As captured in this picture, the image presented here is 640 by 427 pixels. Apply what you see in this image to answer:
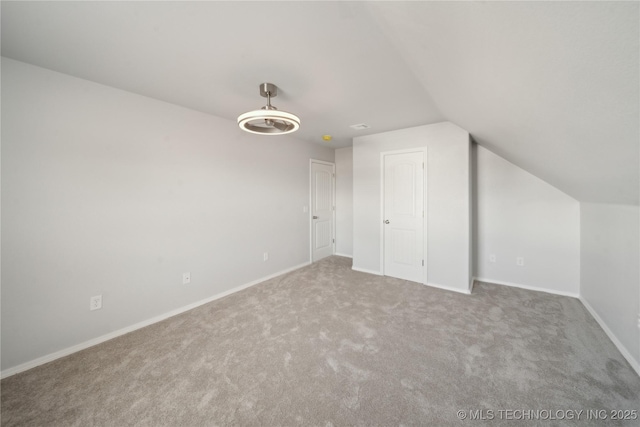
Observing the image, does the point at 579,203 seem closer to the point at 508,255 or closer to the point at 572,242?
the point at 572,242

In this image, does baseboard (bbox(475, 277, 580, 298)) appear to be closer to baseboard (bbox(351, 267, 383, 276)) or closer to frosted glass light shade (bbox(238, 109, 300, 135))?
baseboard (bbox(351, 267, 383, 276))

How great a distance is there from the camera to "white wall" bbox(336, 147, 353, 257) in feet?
16.3

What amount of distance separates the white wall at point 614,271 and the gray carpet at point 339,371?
0.14 m

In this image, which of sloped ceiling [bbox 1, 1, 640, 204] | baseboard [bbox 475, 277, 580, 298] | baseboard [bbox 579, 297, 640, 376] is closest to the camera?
sloped ceiling [bbox 1, 1, 640, 204]

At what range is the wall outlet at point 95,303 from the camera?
83.1 inches

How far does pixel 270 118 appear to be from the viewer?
1.88 meters

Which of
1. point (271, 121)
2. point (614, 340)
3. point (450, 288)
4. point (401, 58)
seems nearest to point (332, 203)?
point (450, 288)

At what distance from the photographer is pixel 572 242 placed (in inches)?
117

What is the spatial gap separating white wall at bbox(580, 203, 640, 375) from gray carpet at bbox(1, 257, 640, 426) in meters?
0.14

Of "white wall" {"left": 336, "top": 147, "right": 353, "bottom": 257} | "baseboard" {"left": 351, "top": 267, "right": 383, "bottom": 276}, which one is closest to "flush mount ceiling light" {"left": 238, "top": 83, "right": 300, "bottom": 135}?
"baseboard" {"left": 351, "top": 267, "right": 383, "bottom": 276}

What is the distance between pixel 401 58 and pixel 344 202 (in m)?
3.42

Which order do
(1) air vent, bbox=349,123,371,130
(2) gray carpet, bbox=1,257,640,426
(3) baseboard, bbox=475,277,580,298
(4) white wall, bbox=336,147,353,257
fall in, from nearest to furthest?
1. (2) gray carpet, bbox=1,257,640,426
2. (3) baseboard, bbox=475,277,580,298
3. (1) air vent, bbox=349,123,371,130
4. (4) white wall, bbox=336,147,353,257

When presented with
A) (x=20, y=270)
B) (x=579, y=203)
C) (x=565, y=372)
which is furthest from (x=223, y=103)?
(x=579, y=203)

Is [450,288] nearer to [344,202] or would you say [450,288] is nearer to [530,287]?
[530,287]
